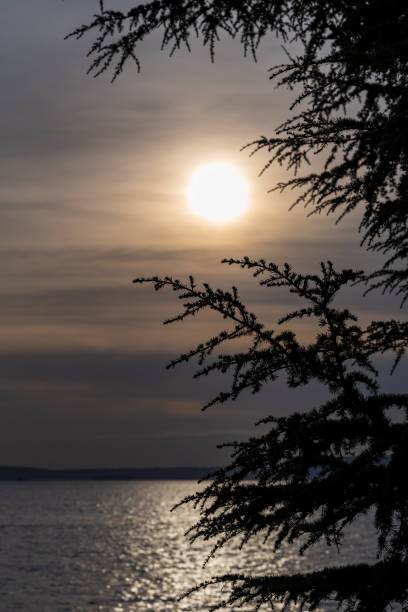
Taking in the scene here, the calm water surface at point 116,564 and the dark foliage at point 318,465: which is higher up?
the dark foliage at point 318,465

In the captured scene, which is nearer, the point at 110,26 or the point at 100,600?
the point at 110,26

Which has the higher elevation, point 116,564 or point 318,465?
point 318,465

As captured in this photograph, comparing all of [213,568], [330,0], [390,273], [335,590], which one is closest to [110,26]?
[330,0]

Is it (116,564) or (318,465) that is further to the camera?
(116,564)

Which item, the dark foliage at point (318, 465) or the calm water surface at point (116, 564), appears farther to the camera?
the calm water surface at point (116, 564)

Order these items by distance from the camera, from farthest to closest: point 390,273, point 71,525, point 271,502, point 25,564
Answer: point 71,525
point 25,564
point 390,273
point 271,502

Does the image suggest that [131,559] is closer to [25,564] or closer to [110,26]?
[25,564]

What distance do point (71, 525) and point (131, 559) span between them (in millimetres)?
59851

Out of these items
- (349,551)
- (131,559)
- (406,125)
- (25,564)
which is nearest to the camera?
(406,125)

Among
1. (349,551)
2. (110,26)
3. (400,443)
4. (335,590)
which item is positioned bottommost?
(349,551)

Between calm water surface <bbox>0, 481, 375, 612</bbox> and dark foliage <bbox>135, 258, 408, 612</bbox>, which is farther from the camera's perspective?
calm water surface <bbox>0, 481, 375, 612</bbox>

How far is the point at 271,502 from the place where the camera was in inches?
192

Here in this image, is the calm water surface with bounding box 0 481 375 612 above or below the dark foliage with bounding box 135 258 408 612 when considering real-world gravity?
below

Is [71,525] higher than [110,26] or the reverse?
the reverse
